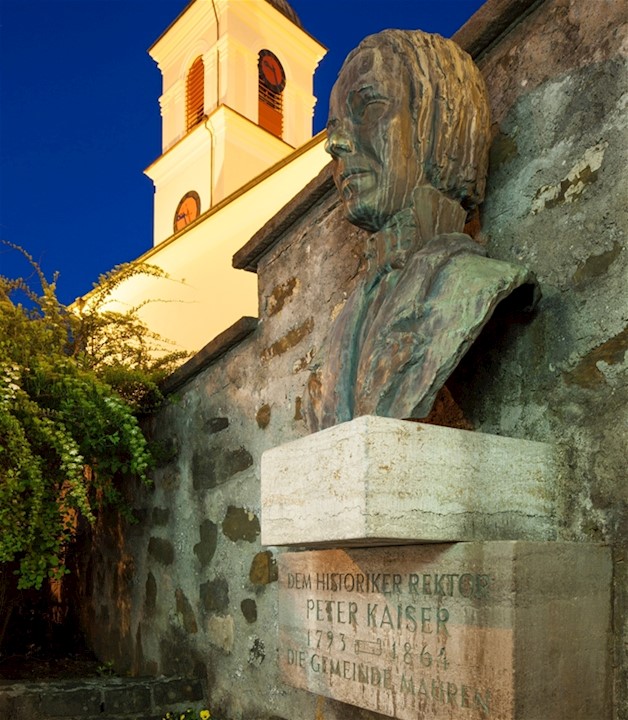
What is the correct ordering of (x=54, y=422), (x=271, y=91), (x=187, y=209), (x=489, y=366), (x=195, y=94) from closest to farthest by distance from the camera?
(x=489, y=366)
(x=54, y=422)
(x=187, y=209)
(x=271, y=91)
(x=195, y=94)

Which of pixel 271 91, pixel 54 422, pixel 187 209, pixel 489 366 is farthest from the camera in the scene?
pixel 271 91

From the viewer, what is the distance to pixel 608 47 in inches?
79.8

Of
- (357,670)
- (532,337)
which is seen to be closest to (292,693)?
Result: (357,670)

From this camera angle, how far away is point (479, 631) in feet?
5.45

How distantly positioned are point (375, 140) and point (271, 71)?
1343cm

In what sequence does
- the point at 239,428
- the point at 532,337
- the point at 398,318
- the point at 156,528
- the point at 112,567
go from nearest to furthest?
the point at 398,318 → the point at 532,337 → the point at 239,428 → the point at 156,528 → the point at 112,567

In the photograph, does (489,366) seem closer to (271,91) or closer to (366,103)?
(366,103)

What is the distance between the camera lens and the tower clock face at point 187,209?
44.2 ft

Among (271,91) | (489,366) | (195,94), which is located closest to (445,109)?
(489,366)

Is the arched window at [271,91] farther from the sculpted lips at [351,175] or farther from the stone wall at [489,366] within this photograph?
the sculpted lips at [351,175]

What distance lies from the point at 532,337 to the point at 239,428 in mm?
1695

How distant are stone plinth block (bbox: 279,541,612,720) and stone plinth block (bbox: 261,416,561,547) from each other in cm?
11

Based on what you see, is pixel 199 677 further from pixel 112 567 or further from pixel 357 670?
pixel 357 670

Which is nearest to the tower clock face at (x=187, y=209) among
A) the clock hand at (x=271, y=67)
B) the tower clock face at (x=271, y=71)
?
the tower clock face at (x=271, y=71)
